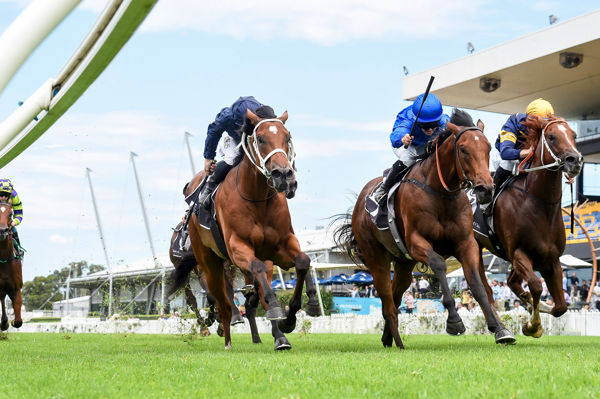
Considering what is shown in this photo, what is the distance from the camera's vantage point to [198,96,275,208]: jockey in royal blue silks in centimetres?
955

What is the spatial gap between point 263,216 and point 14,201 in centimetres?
736

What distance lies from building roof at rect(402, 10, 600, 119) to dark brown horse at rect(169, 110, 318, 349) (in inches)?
813

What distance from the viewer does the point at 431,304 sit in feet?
78.3

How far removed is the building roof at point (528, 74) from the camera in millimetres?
27172

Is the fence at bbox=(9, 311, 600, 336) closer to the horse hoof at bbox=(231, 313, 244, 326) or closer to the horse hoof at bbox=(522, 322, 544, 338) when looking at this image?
the horse hoof at bbox=(231, 313, 244, 326)

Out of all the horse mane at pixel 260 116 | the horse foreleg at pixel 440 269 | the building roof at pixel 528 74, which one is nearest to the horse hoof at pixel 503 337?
the horse foreleg at pixel 440 269

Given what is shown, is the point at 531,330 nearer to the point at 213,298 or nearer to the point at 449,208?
the point at 449,208

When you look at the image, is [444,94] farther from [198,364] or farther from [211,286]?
[198,364]

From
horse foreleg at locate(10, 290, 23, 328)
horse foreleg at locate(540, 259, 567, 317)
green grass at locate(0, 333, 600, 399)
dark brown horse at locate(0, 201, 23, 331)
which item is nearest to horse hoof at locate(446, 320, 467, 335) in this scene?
green grass at locate(0, 333, 600, 399)

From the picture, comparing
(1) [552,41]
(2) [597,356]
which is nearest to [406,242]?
(2) [597,356]

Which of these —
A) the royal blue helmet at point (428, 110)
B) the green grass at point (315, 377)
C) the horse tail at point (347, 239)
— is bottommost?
the green grass at point (315, 377)

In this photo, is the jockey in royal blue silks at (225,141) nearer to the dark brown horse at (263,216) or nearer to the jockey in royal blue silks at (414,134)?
the dark brown horse at (263,216)

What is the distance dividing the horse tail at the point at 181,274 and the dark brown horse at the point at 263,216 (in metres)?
4.38

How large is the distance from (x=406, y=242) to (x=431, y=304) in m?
15.4
